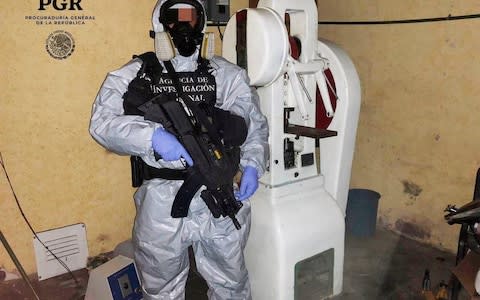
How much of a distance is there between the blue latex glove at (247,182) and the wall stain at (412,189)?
1408 millimetres

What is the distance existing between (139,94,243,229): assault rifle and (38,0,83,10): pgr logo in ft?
3.03

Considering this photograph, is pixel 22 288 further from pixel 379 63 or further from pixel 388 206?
pixel 379 63

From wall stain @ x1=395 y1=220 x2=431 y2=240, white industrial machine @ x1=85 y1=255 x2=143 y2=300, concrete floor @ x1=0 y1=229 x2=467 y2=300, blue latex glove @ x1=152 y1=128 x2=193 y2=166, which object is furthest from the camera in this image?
wall stain @ x1=395 y1=220 x2=431 y2=240

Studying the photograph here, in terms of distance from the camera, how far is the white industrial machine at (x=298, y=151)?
5.88 ft

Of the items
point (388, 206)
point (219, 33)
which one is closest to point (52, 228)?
point (219, 33)

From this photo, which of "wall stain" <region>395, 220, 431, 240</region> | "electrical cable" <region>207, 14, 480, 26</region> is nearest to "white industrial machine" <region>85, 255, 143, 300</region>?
"electrical cable" <region>207, 14, 480, 26</region>

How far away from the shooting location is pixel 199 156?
4.68ft

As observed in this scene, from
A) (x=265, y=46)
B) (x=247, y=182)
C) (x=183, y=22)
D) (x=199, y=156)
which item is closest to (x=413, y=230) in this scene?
(x=247, y=182)

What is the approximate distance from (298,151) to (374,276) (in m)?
0.89

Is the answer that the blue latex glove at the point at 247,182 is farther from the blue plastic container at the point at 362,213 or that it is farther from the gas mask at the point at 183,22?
the blue plastic container at the point at 362,213

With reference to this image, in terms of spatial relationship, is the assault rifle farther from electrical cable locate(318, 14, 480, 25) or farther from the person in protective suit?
electrical cable locate(318, 14, 480, 25)

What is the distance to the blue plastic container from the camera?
271 cm

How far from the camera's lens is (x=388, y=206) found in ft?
9.25

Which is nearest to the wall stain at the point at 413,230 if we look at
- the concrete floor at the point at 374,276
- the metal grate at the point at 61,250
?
the concrete floor at the point at 374,276
